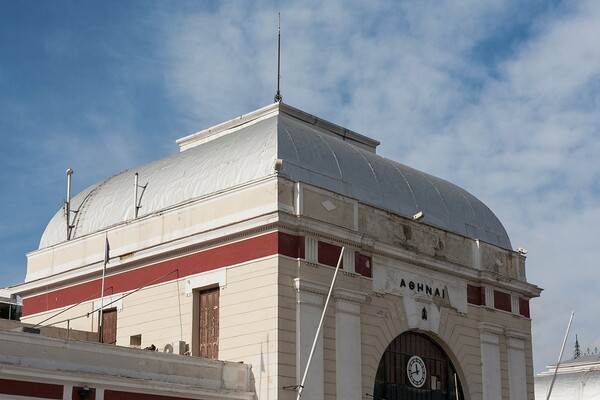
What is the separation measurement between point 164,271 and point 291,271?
16.5 ft

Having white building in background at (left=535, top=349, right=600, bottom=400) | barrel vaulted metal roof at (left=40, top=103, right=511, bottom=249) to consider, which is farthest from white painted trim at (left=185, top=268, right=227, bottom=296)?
white building in background at (left=535, top=349, right=600, bottom=400)

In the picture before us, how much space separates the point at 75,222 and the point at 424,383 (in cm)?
1403

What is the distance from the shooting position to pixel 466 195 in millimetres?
41188

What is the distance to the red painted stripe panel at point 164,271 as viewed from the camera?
3184 centimetres

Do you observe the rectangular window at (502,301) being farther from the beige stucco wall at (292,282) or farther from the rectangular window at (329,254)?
the rectangular window at (329,254)

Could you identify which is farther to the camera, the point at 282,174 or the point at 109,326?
the point at 109,326

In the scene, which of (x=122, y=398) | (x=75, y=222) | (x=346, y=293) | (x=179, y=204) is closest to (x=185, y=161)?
(x=179, y=204)

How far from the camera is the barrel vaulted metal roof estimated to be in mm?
34062

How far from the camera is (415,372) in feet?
116

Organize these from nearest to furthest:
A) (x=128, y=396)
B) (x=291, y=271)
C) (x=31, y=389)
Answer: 1. (x=31, y=389)
2. (x=128, y=396)
3. (x=291, y=271)

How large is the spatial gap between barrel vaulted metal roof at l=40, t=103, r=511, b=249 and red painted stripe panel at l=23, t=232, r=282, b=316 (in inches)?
80.8

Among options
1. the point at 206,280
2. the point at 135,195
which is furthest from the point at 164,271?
the point at 135,195

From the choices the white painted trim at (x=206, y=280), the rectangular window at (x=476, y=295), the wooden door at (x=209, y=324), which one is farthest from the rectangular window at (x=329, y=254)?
the rectangular window at (x=476, y=295)

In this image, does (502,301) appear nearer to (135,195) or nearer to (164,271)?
(164,271)
